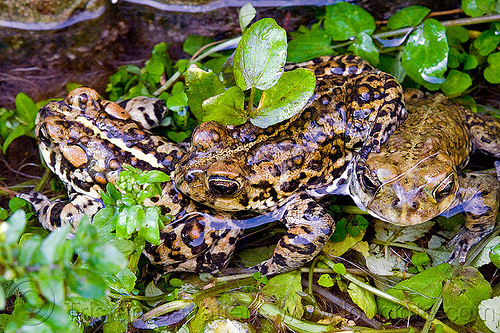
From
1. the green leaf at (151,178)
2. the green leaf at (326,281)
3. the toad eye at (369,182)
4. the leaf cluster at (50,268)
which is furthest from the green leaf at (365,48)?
the leaf cluster at (50,268)

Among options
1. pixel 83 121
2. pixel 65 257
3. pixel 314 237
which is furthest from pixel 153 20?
pixel 65 257

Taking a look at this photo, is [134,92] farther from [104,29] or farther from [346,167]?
[346,167]

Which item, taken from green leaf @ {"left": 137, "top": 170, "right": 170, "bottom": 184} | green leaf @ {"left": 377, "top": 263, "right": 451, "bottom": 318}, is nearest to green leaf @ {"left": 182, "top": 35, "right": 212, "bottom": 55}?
green leaf @ {"left": 137, "top": 170, "right": 170, "bottom": 184}

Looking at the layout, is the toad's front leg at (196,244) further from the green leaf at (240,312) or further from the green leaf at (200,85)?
the green leaf at (200,85)

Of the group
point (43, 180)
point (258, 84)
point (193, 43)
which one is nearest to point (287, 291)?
point (258, 84)

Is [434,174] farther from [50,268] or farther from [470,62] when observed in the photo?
[50,268]

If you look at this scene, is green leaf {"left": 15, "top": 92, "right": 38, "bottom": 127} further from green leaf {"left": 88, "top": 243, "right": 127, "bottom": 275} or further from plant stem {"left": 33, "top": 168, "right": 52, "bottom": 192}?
green leaf {"left": 88, "top": 243, "right": 127, "bottom": 275}
